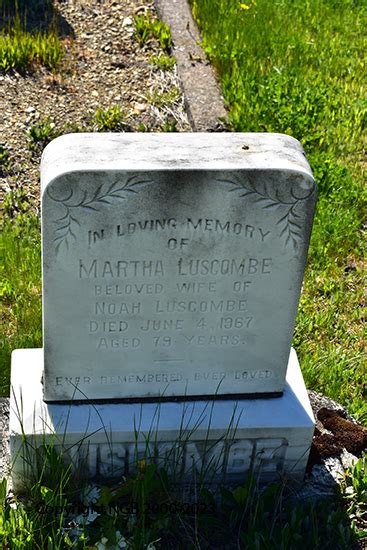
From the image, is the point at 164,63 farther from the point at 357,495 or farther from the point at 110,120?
the point at 357,495

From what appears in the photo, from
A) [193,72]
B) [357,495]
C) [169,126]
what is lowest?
[357,495]

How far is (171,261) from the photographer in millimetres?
3209

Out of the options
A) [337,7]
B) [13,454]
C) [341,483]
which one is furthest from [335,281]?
[337,7]

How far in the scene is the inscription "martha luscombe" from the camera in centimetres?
318

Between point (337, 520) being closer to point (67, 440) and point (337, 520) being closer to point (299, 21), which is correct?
point (67, 440)

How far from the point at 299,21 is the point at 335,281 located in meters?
3.50

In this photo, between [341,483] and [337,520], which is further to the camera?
[341,483]

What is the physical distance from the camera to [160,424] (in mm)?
3486

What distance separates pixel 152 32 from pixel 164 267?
4333 millimetres

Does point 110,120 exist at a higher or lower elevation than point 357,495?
higher

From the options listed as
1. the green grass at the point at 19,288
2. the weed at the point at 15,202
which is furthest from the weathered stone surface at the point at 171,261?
the weed at the point at 15,202

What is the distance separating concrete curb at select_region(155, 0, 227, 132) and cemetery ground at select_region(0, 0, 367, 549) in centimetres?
9

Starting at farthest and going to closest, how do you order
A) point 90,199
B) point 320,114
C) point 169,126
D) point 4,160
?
point 320,114 < point 169,126 < point 4,160 < point 90,199

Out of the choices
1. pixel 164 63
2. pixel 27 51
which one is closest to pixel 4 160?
pixel 27 51
